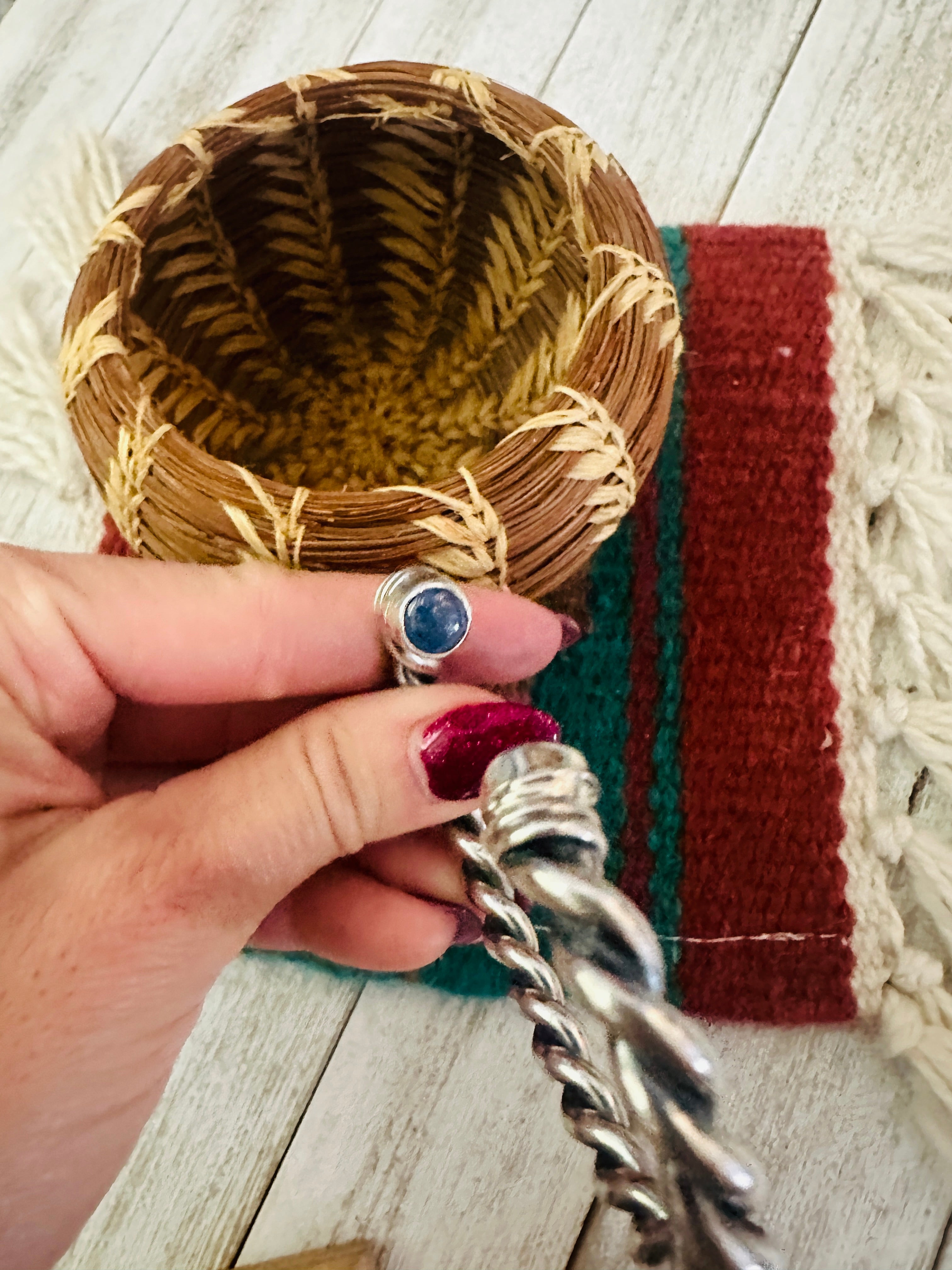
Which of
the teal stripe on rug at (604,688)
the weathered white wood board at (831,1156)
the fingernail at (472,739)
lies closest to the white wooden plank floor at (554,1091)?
the weathered white wood board at (831,1156)

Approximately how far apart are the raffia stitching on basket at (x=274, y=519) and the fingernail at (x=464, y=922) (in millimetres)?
158

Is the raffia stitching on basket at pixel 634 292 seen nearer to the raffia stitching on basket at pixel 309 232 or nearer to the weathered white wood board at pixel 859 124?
the raffia stitching on basket at pixel 309 232

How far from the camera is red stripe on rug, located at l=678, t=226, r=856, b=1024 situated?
16.7 inches

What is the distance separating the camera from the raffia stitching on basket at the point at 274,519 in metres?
0.29

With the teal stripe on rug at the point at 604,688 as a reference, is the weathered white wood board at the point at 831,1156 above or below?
below

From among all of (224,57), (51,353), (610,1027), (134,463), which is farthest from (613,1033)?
(224,57)

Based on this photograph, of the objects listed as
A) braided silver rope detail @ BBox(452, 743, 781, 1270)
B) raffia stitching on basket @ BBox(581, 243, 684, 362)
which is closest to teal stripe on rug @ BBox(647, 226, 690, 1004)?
raffia stitching on basket @ BBox(581, 243, 684, 362)

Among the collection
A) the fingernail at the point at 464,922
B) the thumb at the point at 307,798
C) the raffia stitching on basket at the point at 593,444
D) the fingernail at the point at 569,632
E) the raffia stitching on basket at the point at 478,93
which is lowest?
the fingernail at the point at 464,922

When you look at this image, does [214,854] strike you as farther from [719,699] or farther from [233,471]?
[719,699]

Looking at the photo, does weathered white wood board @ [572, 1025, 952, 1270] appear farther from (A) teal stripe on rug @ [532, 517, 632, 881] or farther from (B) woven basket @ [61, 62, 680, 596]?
(B) woven basket @ [61, 62, 680, 596]

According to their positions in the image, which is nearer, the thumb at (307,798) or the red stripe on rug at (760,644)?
the thumb at (307,798)

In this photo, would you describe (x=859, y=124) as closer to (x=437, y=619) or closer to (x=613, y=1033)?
(x=437, y=619)

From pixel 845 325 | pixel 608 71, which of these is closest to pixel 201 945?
pixel 845 325

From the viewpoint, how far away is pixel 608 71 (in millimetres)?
542
